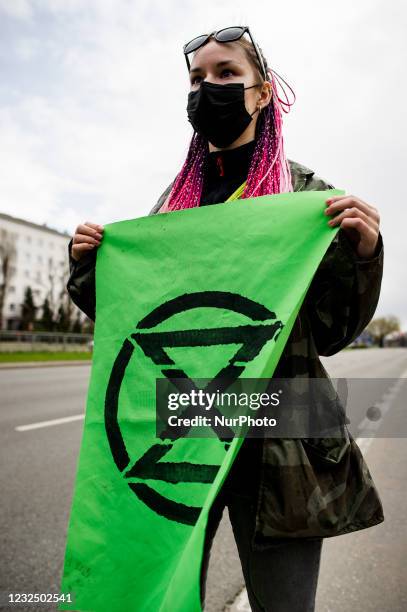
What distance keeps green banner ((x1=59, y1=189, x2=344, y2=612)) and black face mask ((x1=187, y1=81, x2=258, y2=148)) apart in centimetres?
30

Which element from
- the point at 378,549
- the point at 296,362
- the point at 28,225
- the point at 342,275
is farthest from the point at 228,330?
the point at 28,225

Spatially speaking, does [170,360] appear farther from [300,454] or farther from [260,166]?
[260,166]

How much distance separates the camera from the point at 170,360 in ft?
4.01

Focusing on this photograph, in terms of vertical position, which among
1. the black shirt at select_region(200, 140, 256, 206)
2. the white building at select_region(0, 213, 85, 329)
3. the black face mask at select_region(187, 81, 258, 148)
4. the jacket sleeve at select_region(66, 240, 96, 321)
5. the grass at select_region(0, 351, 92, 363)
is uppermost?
the white building at select_region(0, 213, 85, 329)

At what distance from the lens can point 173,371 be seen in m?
1.22

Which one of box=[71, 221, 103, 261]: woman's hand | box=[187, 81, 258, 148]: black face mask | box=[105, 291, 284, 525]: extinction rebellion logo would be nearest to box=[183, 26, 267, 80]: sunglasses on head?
box=[187, 81, 258, 148]: black face mask

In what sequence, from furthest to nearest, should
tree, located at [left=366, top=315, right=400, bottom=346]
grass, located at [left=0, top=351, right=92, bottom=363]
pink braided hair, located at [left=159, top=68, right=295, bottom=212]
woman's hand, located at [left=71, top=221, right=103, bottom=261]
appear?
tree, located at [left=366, top=315, right=400, bottom=346] < grass, located at [left=0, top=351, right=92, bottom=363] < woman's hand, located at [left=71, top=221, right=103, bottom=261] < pink braided hair, located at [left=159, top=68, right=295, bottom=212]

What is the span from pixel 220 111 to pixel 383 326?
116324 millimetres

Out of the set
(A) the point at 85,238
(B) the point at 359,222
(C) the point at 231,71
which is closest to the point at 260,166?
(C) the point at 231,71

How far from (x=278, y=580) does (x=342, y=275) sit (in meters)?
0.75

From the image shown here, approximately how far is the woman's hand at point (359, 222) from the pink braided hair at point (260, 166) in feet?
0.83

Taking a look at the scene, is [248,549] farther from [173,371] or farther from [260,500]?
[173,371]

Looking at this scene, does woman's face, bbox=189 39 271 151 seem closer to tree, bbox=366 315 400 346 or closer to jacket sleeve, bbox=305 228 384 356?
jacket sleeve, bbox=305 228 384 356

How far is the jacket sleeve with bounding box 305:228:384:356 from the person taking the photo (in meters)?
1.07
